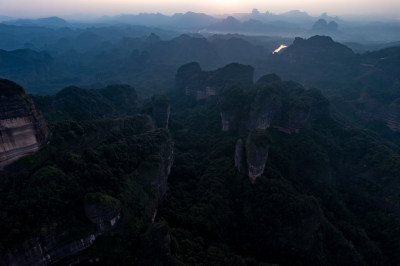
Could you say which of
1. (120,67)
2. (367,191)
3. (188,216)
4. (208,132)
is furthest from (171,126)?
(120,67)

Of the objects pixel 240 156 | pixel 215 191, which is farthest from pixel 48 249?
pixel 240 156

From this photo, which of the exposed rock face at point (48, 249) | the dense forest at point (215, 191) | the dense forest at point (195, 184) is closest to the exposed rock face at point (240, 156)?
the dense forest at point (215, 191)

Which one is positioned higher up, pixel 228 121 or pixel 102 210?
pixel 102 210

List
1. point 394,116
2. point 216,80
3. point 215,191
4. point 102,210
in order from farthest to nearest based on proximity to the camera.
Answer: point 216,80 < point 394,116 < point 215,191 < point 102,210

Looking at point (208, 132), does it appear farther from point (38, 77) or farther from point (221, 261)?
point (38, 77)

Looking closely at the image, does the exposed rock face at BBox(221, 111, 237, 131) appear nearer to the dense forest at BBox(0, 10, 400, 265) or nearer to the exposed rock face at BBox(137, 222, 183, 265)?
the dense forest at BBox(0, 10, 400, 265)

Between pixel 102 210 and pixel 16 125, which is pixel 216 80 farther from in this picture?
pixel 102 210

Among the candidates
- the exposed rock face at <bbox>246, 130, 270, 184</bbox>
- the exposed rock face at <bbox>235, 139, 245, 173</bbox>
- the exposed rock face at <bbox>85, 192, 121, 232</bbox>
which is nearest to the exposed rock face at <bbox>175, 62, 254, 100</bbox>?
the exposed rock face at <bbox>235, 139, 245, 173</bbox>
